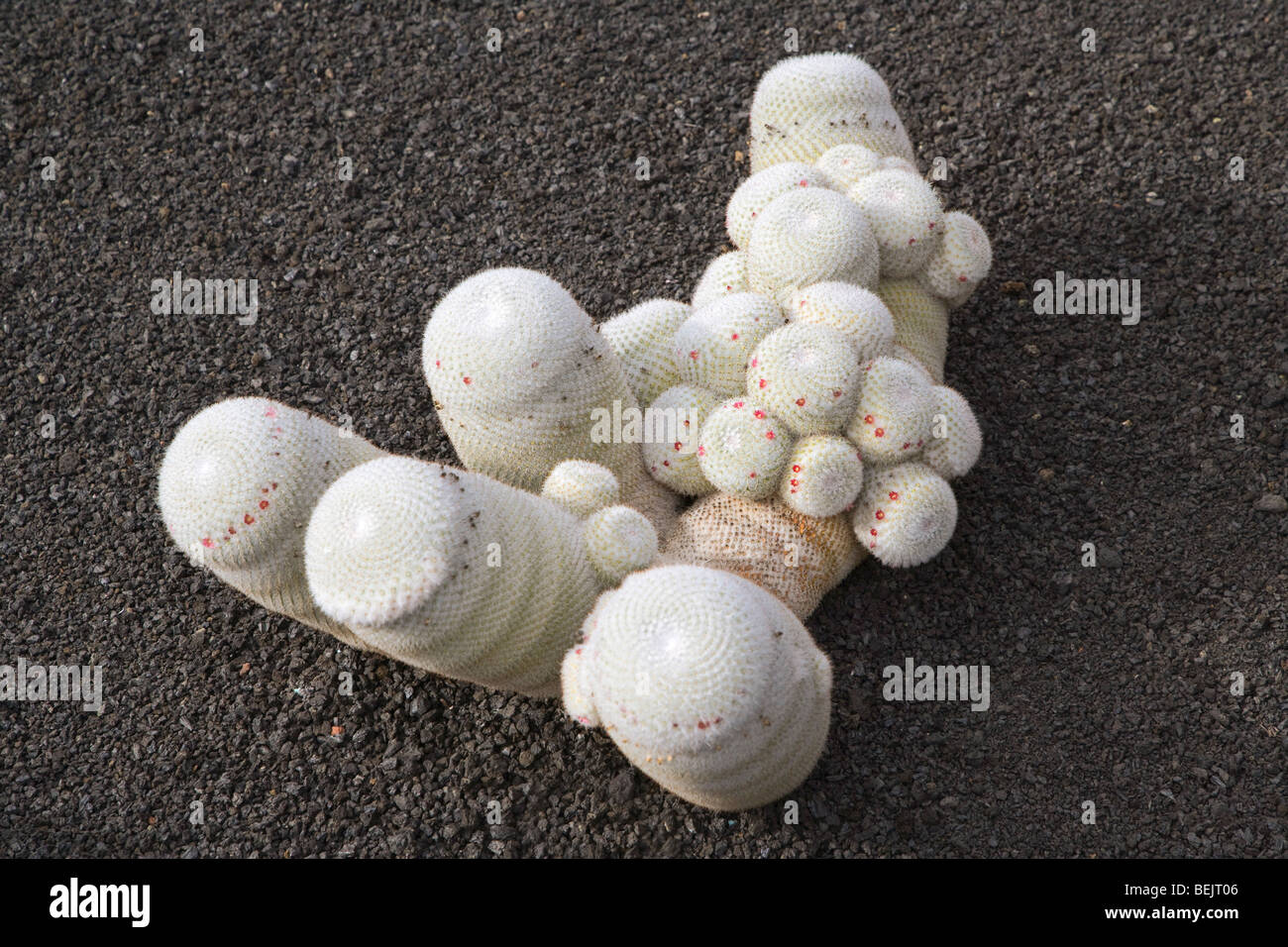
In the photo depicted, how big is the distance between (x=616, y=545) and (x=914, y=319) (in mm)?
1387

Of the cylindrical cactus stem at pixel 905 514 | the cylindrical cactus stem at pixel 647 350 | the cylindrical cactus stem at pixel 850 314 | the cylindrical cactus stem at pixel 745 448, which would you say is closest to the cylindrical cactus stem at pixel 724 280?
the cylindrical cactus stem at pixel 647 350

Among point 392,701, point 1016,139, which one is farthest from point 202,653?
point 1016,139

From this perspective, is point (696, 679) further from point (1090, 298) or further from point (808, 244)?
point (1090, 298)

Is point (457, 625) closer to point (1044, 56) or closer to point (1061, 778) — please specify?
point (1061, 778)

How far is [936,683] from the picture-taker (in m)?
3.43

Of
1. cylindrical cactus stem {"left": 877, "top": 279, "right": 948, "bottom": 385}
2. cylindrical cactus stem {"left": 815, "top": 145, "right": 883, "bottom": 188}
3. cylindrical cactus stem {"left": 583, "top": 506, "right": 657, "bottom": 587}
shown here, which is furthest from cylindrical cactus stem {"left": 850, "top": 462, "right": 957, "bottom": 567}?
cylindrical cactus stem {"left": 815, "top": 145, "right": 883, "bottom": 188}

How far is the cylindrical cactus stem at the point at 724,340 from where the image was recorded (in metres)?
3.35

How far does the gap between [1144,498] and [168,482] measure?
2822 millimetres

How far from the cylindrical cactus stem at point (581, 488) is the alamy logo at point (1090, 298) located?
1976 mm

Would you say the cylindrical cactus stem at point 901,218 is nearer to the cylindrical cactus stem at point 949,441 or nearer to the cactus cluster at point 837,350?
the cactus cluster at point 837,350

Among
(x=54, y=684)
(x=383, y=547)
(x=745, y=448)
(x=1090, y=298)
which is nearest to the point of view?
(x=383, y=547)

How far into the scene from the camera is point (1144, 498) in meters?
3.78

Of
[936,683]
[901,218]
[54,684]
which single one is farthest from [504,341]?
[54,684]

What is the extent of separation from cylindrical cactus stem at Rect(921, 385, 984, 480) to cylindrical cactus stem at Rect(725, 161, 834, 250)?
0.78m
